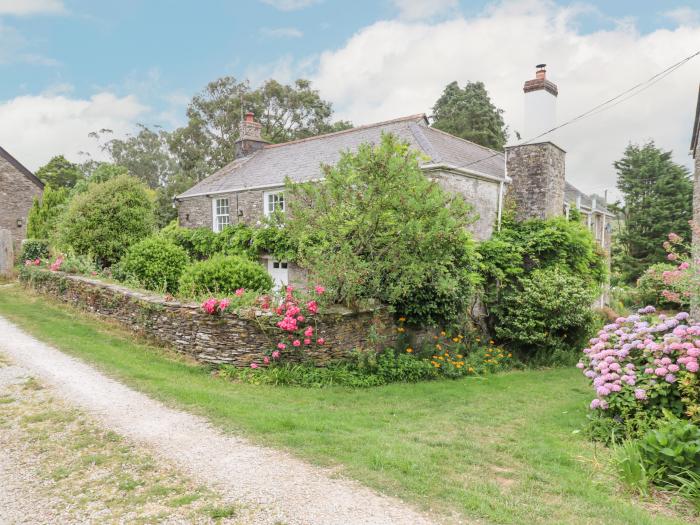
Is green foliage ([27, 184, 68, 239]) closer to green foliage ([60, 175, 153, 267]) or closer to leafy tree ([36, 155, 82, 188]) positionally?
green foliage ([60, 175, 153, 267])

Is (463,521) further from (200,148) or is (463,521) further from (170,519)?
(200,148)

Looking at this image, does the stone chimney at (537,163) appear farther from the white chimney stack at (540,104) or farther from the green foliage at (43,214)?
the green foliage at (43,214)

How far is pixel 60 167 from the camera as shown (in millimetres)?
42969

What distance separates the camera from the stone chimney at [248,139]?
24469mm

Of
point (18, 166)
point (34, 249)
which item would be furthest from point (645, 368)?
point (18, 166)

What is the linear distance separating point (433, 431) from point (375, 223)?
15.6 feet

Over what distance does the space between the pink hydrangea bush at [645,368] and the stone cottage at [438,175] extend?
546 cm

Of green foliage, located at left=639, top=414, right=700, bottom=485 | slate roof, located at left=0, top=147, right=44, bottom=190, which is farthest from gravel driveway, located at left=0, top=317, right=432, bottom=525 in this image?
slate roof, located at left=0, top=147, right=44, bottom=190

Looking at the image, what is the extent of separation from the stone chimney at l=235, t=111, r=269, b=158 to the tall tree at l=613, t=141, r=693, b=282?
2699 centimetres

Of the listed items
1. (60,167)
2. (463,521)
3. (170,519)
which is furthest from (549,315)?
(60,167)

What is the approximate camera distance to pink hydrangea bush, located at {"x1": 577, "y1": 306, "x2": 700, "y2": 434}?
645cm

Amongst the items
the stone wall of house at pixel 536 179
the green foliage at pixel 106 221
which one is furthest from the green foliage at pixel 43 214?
the stone wall of house at pixel 536 179

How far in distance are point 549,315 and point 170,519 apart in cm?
1309

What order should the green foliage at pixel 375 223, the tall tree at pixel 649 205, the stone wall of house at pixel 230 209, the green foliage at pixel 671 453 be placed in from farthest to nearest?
the tall tree at pixel 649 205
the stone wall of house at pixel 230 209
the green foliage at pixel 375 223
the green foliage at pixel 671 453
